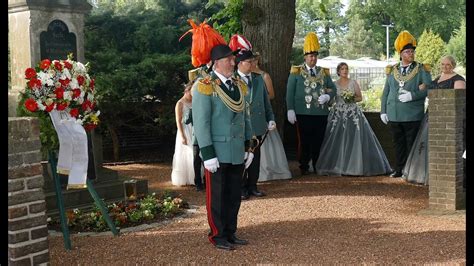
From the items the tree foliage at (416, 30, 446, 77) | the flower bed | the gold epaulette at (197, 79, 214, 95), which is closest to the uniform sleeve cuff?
the gold epaulette at (197, 79, 214, 95)

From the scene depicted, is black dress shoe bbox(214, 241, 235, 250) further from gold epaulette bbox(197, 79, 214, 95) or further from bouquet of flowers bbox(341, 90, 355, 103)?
bouquet of flowers bbox(341, 90, 355, 103)

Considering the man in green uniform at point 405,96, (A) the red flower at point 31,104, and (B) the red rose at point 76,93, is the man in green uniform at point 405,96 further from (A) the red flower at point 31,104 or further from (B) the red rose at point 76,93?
(A) the red flower at point 31,104

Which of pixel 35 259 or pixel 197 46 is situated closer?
pixel 35 259

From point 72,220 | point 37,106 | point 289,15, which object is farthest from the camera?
point 289,15

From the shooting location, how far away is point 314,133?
1022 centimetres

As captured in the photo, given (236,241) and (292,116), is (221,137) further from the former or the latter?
(292,116)

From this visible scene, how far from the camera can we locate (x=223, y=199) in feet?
18.8

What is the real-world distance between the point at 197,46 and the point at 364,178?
4.92m

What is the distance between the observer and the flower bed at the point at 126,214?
6641 millimetres

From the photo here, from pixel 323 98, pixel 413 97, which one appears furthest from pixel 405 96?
pixel 323 98

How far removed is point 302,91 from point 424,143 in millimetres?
2076

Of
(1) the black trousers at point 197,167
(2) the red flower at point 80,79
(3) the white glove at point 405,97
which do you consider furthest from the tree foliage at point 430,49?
(2) the red flower at point 80,79

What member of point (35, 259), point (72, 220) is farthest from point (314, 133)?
point (35, 259)
